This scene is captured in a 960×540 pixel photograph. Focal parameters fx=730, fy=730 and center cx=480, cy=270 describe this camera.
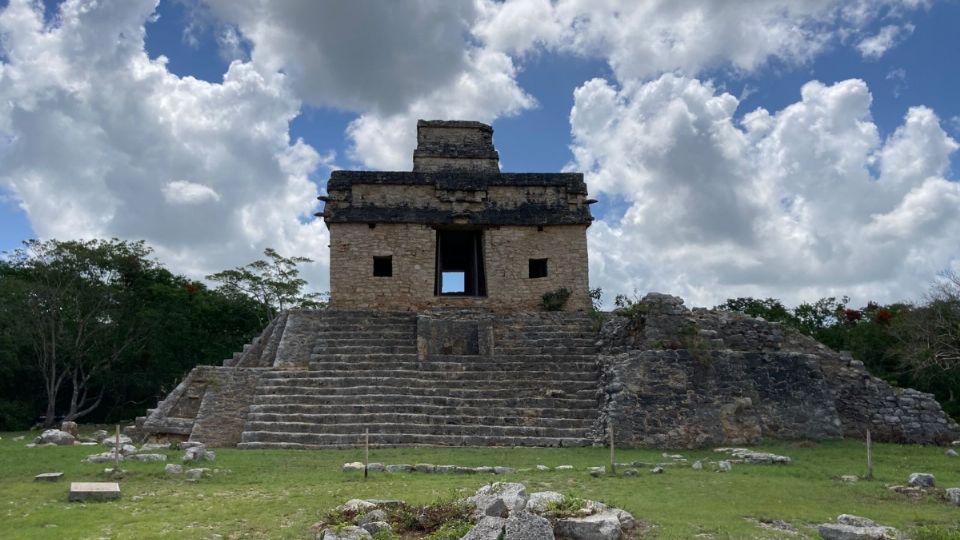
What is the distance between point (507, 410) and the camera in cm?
1298

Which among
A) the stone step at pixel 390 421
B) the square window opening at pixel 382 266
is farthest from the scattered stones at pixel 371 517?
the square window opening at pixel 382 266

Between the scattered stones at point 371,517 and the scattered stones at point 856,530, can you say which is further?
the scattered stones at point 371,517

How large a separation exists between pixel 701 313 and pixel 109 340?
19.5 meters

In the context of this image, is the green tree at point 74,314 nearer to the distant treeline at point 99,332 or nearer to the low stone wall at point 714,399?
the distant treeline at point 99,332

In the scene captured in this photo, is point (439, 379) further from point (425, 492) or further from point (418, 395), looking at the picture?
point (425, 492)

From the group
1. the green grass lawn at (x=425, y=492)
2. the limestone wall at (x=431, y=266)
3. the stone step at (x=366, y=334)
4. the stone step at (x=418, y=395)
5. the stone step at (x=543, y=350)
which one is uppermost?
the limestone wall at (x=431, y=266)

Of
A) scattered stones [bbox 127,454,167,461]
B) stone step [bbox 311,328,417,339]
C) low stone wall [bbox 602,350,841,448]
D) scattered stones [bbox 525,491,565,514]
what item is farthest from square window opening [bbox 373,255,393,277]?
scattered stones [bbox 525,491,565,514]

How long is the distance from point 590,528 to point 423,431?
271 inches

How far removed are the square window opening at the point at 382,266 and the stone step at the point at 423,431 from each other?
700cm

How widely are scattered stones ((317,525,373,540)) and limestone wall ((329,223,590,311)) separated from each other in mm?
12514

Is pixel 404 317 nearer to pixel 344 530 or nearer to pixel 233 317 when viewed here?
pixel 344 530

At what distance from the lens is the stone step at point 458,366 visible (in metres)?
14.4

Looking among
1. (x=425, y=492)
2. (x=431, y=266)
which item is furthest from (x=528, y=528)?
(x=431, y=266)

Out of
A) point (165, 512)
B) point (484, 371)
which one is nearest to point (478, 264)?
point (484, 371)
